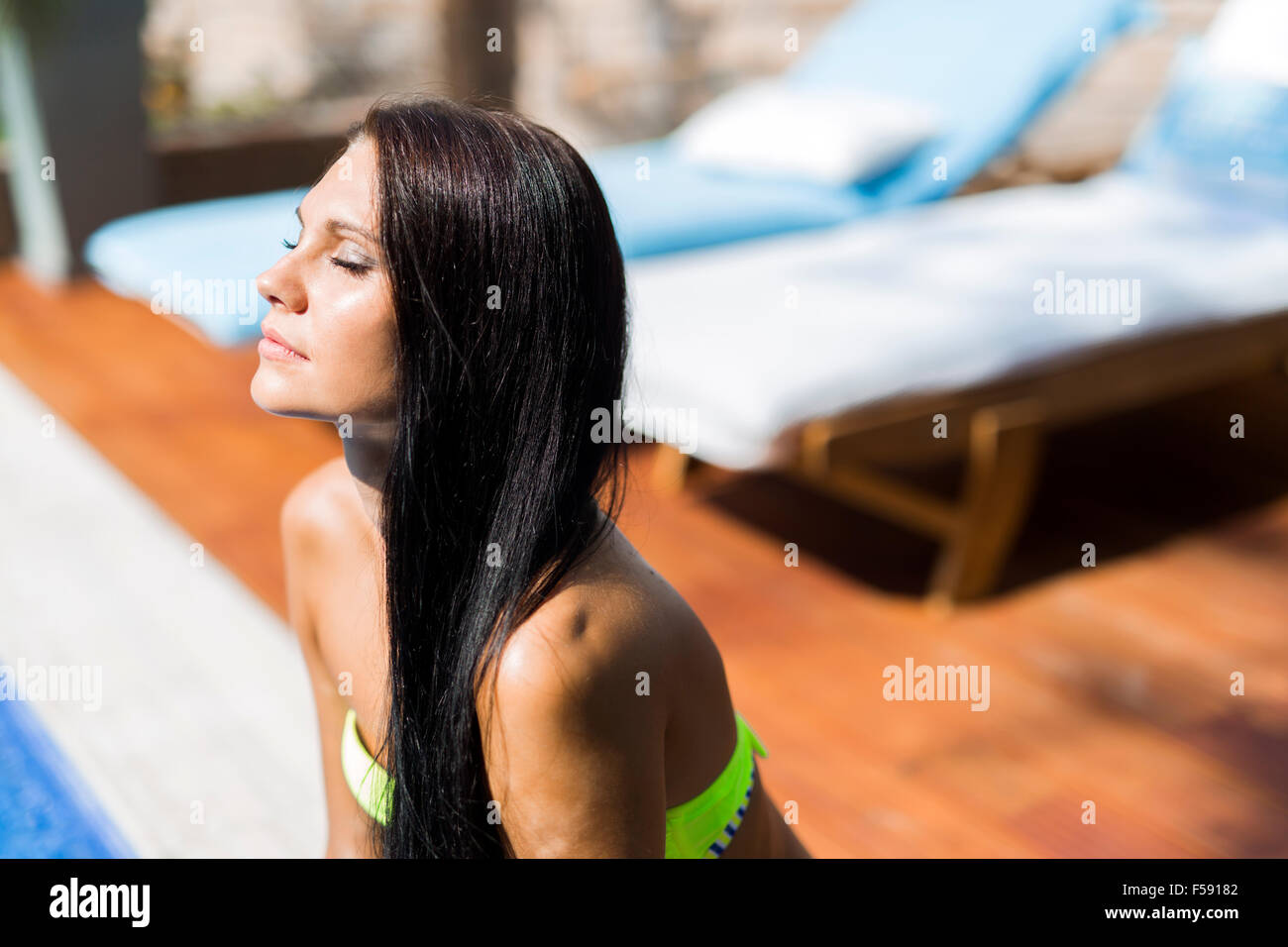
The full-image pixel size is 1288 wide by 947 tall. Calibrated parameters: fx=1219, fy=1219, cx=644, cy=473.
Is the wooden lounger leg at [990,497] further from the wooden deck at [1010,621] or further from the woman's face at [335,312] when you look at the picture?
the woman's face at [335,312]

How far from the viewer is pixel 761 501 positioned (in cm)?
297

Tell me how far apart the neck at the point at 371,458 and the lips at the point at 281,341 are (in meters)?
0.07

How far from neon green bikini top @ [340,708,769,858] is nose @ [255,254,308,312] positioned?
37 centimetres

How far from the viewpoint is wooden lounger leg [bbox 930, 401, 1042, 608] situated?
2.31 meters

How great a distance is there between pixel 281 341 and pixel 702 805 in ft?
1.55

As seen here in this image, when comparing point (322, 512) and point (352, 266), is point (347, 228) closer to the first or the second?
point (352, 266)

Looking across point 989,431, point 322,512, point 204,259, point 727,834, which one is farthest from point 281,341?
point 204,259

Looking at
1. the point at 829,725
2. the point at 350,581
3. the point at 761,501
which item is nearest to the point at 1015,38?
the point at 761,501

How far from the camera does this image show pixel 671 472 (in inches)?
119

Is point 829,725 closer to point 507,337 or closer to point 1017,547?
point 1017,547

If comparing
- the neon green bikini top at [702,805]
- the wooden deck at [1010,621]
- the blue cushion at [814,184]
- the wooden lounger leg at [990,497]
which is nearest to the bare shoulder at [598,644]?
the neon green bikini top at [702,805]

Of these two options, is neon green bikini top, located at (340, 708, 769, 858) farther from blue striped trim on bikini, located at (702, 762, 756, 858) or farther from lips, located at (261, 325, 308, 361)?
lips, located at (261, 325, 308, 361)

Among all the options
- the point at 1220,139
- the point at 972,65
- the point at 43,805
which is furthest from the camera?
the point at 972,65

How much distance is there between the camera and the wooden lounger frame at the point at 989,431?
7.18ft
